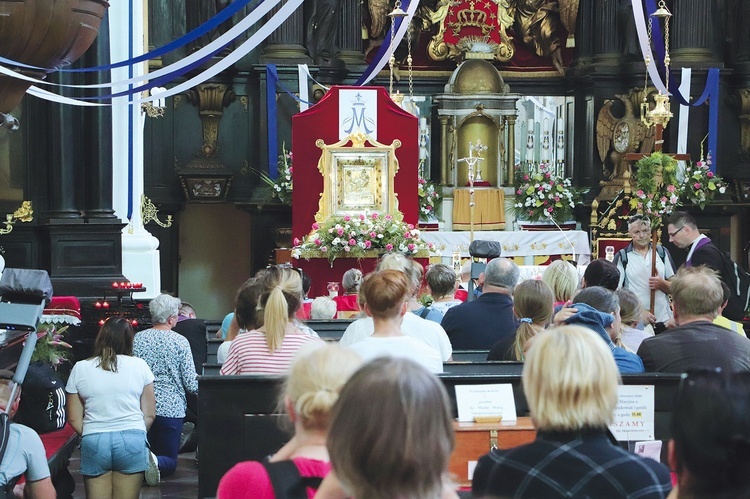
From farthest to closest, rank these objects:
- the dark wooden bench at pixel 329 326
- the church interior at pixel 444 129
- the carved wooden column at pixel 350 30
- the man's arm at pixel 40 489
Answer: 1. the carved wooden column at pixel 350 30
2. the church interior at pixel 444 129
3. the dark wooden bench at pixel 329 326
4. the man's arm at pixel 40 489

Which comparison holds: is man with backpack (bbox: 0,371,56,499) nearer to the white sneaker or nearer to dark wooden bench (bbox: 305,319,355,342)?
the white sneaker

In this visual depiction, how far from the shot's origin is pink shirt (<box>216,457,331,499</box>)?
2918mm

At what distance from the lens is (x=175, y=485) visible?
7.68m

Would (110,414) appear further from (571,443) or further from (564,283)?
(571,443)

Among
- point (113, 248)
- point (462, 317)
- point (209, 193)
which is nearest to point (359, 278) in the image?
point (462, 317)

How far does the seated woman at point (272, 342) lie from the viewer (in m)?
5.23

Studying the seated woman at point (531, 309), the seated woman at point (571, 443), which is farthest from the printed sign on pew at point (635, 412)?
the seated woman at point (571, 443)

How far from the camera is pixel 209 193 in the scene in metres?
16.4

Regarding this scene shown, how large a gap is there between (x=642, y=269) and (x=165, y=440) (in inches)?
148

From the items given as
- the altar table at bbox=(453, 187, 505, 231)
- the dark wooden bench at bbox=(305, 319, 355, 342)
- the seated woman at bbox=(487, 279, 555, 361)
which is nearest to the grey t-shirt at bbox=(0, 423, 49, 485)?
the seated woman at bbox=(487, 279, 555, 361)

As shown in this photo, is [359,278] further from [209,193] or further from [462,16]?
[462,16]

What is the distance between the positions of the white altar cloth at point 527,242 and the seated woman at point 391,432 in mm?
13212

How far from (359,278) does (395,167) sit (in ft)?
16.3

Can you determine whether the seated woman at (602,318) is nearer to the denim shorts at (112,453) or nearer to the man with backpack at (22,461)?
the man with backpack at (22,461)
